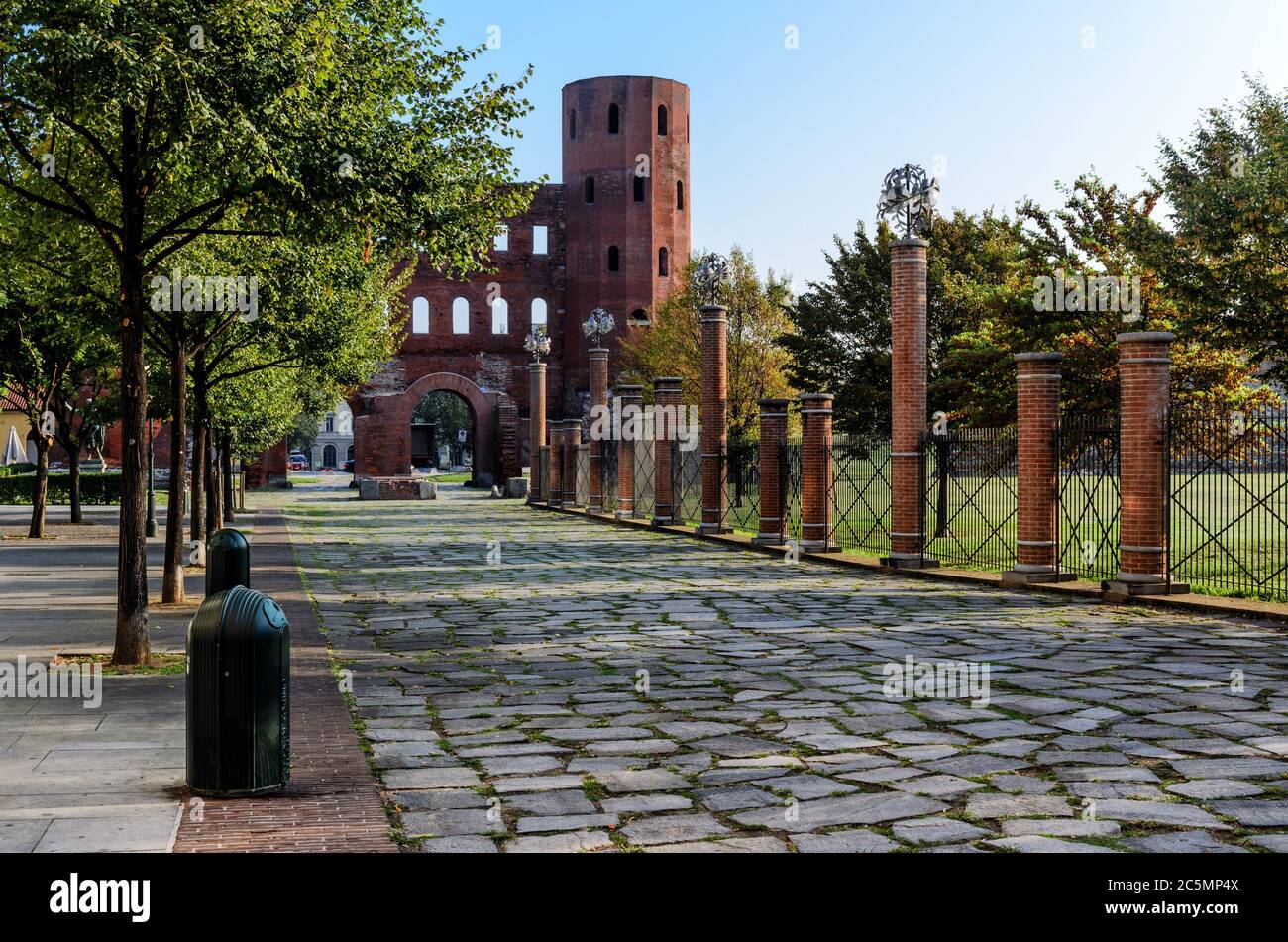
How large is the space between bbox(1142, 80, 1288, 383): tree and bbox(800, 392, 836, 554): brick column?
5.17 meters

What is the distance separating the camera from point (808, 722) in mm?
6863

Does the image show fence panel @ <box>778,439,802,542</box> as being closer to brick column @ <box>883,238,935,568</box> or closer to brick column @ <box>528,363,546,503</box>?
→ brick column @ <box>883,238,935,568</box>

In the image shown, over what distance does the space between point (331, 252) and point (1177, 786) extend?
946cm

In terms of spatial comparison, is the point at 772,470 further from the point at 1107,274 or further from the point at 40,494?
the point at 40,494

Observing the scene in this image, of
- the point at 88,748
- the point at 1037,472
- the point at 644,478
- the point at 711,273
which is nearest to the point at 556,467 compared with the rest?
the point at 644,478

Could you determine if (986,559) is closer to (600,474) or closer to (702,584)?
(702,584)

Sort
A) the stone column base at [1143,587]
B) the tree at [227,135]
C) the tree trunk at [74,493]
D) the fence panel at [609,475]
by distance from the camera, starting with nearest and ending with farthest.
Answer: the tree at [227,135] < the stone column base at [1143,587] < the tree trunk at [74,493] < the fence panel at [609,475]

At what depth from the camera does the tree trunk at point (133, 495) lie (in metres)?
8.63

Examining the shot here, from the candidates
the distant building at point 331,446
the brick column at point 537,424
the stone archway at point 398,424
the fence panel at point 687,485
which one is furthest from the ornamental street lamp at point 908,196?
the distant building at point 331,446

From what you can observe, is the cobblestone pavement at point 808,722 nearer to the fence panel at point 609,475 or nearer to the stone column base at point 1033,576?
the stone column base at point 1033,576

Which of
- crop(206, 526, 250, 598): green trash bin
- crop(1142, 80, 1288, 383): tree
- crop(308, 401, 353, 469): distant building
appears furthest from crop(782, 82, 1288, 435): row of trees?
crop(308, 401, 353, 469): distant building

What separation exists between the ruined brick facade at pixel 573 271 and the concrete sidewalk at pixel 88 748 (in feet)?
140

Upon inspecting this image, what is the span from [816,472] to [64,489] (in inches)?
1109

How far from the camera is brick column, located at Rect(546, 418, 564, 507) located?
34.8 m
